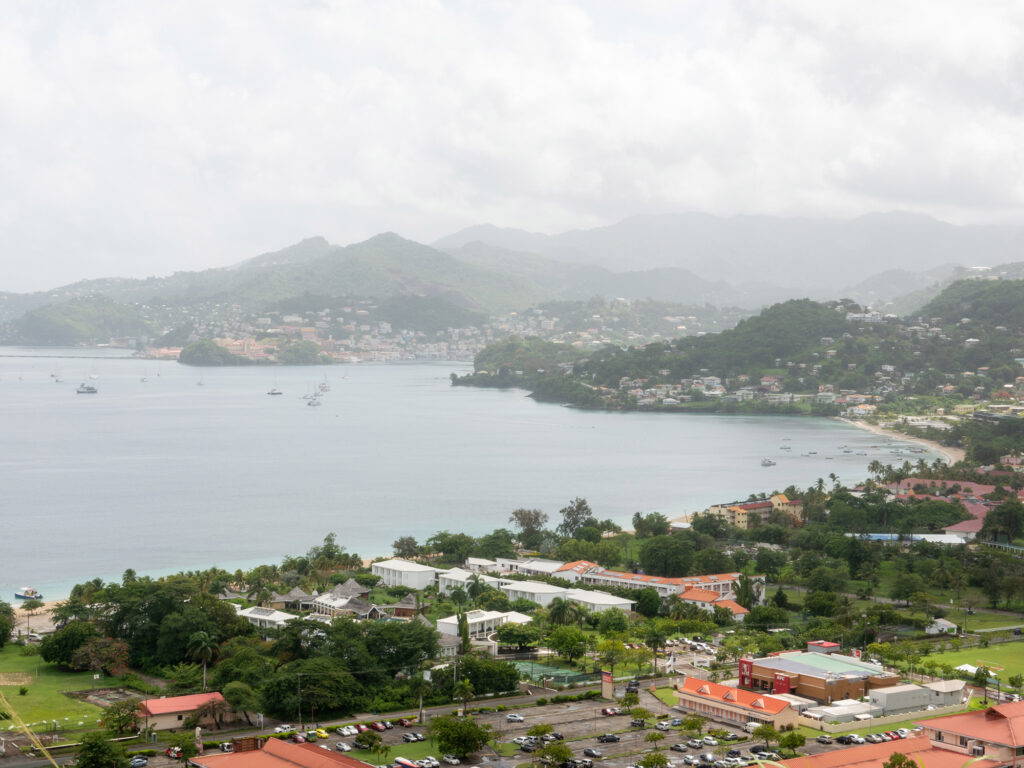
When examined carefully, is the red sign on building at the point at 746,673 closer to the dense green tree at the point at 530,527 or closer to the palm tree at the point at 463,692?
the palm tree at the point at 463,692

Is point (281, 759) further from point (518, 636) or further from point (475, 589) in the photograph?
point (475, 589)

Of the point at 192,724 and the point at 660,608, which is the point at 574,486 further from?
the point at 192,724

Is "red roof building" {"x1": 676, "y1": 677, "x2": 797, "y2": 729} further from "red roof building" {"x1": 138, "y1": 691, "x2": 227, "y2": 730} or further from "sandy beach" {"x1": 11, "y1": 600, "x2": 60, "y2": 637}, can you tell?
"sandy beach" {"x1": 11, "y1": 600, "x2": 60, "y2": 637}

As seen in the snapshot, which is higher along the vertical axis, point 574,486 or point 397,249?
point 397,249

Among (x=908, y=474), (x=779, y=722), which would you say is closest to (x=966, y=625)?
(x=779, y=722)

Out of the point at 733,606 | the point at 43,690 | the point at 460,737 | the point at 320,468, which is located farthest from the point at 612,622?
the point at 320,468

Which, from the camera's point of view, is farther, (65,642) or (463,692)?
(65,642)
